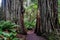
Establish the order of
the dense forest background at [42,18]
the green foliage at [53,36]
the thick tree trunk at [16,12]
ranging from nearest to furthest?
the green foliage at [53,36]
the dense forest background at [42,18]
the thick tree trunk at [16,12]

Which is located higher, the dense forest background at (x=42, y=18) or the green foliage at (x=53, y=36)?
the dense forest background at (x=42, y=18)

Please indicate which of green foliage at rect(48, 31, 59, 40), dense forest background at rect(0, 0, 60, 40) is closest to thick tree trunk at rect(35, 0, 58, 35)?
dense forest background at rect(0, 0, 60, 40)

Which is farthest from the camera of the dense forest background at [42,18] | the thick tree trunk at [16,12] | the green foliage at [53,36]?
the thick tree trunk at [16,12]

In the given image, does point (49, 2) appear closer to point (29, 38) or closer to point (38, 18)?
point (38, 18)

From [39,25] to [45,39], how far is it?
879 mm

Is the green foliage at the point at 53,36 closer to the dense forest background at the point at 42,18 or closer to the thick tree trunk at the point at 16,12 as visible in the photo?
the dense forest background at the point at 42,18

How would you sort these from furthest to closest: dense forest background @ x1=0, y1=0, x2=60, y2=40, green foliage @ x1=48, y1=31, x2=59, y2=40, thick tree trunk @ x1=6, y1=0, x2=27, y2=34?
1. thick tree trunk @ x1=6, y1=0, x2=27, y2=34
2. dense forest background @ x1=0, y1=0, x2=60, y2=40
3. green foliage @ x1=48, y1=31, x2=59, y2=40

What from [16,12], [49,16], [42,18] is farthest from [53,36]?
[16,12]

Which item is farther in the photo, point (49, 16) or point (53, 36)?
point (49, 16)

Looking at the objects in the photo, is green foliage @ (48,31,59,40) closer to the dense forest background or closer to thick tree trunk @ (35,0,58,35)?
the dense forest background

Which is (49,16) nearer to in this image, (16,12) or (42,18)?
(42,18)

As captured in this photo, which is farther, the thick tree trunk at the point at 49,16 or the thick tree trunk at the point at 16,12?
the thick tree trunk at the point at 16,12

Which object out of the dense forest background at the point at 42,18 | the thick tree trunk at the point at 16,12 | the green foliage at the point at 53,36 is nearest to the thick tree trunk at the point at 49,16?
the dense forest background at the point at 42,18

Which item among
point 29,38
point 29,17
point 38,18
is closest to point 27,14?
point 29,17
